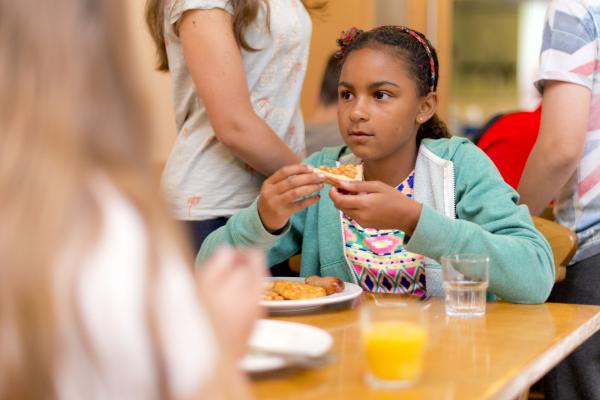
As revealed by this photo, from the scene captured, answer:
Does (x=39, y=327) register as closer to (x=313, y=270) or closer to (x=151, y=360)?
(x=151, y=360)

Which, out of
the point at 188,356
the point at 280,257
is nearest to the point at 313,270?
the point at 280,257

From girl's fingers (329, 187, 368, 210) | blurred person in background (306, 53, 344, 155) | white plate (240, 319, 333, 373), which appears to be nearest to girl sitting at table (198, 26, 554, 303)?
girl's fingers (329, 187, 368, 210)

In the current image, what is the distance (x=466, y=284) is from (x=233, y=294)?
72 cm

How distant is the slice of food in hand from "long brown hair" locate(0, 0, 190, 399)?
0.86 meters

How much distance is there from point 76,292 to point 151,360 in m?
0.07

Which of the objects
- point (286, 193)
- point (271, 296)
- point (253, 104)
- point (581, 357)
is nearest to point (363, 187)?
point (286, 193)

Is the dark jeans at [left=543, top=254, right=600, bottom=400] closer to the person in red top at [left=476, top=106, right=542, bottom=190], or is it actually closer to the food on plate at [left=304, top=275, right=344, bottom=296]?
the person in red top at [left=476, top=106, right=542, bottom=190]

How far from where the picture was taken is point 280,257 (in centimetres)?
184

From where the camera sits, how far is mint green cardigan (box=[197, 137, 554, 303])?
152 cm

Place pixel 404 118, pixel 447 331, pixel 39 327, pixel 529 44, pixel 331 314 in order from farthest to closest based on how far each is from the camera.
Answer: pixel 529 44
pixel 404 118
pixel 331 314
pixel 447 331
pixel 39 327

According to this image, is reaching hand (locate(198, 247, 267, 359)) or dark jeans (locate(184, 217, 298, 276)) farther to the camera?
dark jeans (locate(184, 217, 298, 276))

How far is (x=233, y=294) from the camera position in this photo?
780 millimetres

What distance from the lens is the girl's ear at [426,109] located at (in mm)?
1857

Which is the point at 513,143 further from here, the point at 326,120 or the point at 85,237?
the point at 85,237
